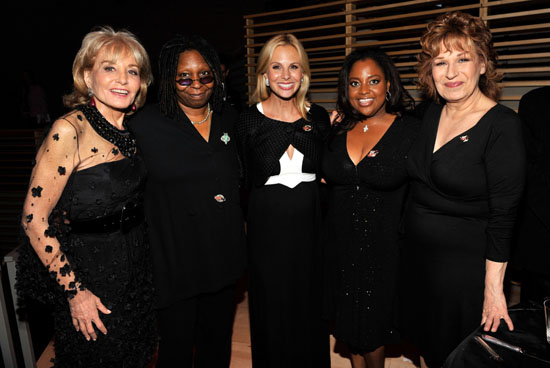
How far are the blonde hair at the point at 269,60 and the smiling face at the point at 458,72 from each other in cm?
74

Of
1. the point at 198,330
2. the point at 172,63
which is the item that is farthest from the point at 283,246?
the point at 172,63

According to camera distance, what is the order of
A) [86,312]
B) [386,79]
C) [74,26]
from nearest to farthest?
Answer: [86,312] < [386,79] < [74,26]

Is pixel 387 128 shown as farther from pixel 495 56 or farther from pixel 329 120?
pixel 495 56

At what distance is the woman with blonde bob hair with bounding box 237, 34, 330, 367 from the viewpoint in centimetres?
219

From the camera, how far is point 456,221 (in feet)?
5.79

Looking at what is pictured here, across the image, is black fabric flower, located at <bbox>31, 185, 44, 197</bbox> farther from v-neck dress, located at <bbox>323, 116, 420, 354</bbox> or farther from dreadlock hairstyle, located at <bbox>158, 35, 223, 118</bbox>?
v-neck dress, located at <bbox>323, 116, 420, 354</bbox>

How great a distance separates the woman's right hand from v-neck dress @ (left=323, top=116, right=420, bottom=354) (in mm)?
1193

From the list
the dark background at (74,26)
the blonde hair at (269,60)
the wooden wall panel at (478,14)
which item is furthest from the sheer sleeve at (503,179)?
the dark background at (74,26)

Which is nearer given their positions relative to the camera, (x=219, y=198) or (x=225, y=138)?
(x=219, y=198)

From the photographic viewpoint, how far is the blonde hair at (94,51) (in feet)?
5.51

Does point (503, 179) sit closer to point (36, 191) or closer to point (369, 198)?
point (369, 198)

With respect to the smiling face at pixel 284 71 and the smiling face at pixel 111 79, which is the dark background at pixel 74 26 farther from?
the smiling face at pixel 111 79

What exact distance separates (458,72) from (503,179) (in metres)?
0.50

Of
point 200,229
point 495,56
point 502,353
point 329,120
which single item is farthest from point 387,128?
point 502,353
